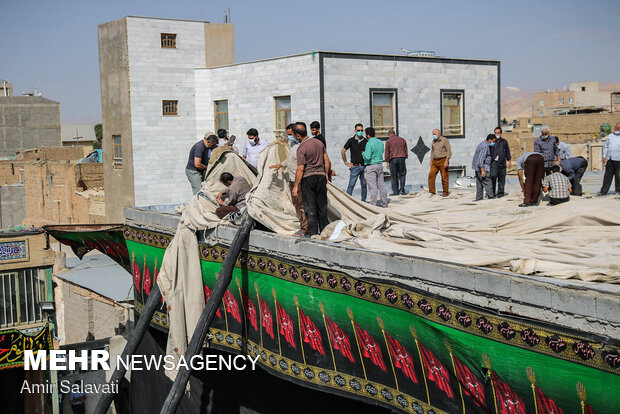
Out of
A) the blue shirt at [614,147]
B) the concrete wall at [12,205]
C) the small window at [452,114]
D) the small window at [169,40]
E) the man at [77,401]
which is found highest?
the small window at [169,40]

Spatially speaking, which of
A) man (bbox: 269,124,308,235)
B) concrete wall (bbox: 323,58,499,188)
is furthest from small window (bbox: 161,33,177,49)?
man (bbox: 269,124,308,235)

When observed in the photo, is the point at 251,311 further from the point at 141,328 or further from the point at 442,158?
the point at 442,158

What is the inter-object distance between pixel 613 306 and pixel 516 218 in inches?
169

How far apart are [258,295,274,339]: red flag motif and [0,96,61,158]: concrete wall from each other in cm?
6121

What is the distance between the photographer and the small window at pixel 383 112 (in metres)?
22.2

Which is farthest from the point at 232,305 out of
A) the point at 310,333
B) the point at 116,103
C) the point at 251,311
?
the point at 116,103

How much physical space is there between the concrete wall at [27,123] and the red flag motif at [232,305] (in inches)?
2371

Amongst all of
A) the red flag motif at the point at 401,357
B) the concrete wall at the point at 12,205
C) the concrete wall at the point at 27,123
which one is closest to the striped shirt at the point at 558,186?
the red flag motif at the point at 401,357

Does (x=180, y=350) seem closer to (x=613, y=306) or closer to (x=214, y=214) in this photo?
(x=214, y=214)

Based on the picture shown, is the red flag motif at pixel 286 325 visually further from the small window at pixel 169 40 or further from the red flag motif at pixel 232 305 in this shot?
the small window at pixel 169 40

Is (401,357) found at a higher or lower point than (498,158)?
lower

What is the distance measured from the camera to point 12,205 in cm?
4609

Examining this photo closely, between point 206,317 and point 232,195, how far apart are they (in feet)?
7.38

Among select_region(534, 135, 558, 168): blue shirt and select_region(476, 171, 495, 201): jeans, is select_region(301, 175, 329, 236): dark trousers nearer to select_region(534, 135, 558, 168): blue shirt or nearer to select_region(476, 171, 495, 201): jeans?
select_region(534, 135, 558, 168): blue shirt
